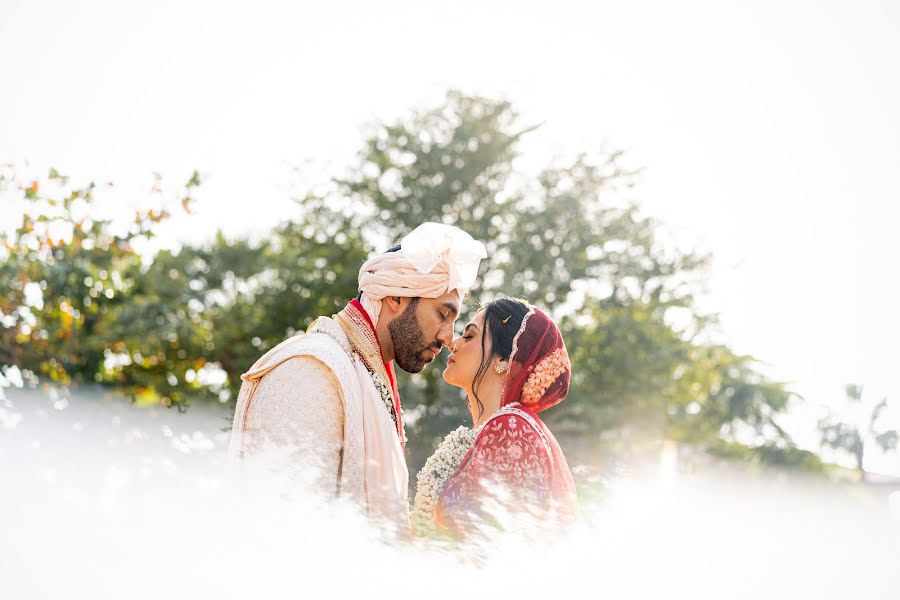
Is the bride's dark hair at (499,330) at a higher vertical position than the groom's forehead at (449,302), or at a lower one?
lower

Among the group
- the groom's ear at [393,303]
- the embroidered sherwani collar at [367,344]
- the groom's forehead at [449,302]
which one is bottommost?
the embroidered sherwani collar at [367,344]

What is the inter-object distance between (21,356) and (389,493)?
1150cm

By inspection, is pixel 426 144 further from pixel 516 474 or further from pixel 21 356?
pixel 516 474

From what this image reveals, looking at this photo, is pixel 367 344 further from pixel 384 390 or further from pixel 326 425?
pixel 326 425

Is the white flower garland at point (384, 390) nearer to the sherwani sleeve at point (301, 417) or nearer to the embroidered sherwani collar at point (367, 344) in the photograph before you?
the embroidered sherwani collar at point (367, 344)

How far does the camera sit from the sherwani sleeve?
3.11 meters

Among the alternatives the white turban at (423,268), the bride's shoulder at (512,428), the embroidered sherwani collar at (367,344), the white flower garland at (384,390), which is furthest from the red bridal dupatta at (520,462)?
the white turban at (423,268)

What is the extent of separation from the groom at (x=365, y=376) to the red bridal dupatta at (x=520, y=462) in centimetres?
37

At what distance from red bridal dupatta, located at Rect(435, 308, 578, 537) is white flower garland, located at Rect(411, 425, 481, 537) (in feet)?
0.22

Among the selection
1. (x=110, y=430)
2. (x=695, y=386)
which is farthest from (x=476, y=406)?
(x=695, y=386)

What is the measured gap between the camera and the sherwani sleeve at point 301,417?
311cm

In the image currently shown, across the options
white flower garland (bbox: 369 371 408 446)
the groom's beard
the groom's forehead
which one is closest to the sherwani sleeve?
white flower garland (bbox: 369 371 408 446)

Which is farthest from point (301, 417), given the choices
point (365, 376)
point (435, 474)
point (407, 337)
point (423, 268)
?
point (435, 474)

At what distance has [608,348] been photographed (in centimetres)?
1767
